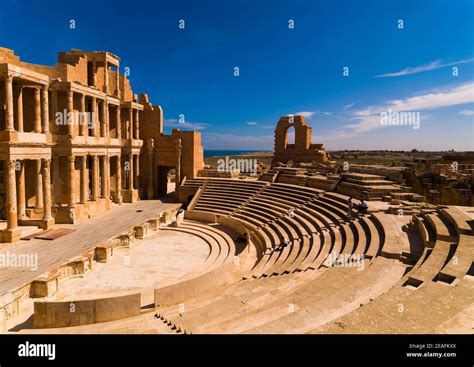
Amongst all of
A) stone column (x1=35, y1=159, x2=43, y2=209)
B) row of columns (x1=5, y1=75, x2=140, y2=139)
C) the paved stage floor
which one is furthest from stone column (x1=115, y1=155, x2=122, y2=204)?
stone column (x1=35, y1=159, x2=43, y2=209)

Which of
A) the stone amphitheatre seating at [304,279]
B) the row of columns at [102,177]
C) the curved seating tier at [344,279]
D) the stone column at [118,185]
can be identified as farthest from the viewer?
the stone column at [118,185]

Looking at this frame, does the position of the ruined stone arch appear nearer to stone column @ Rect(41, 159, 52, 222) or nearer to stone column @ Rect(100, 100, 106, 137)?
stone column @ Rect(100, 100, 106, 137)

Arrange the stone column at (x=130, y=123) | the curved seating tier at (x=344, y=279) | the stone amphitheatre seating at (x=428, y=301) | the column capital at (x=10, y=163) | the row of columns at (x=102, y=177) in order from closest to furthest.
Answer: the stone amphitheatre seating at (x=428, y=301)
the curved seating tier at (x=344, y=279)
the column capital at (x=10, y=163)
the row of columns at (x=102, y=177)
the stone column at (x=130, y=123)

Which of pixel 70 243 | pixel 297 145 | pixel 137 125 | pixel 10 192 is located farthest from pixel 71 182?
pixel 297 145

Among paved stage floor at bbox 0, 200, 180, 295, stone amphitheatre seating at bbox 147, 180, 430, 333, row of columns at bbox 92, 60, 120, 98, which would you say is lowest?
paved stage floor at bbox 0, 200, 180, 295

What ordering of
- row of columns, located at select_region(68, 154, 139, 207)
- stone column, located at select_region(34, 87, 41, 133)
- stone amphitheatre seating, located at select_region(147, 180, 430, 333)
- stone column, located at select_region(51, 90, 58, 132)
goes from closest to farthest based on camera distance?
stone amphitheatre seating, located at select_region(147, 180, 430, 333)
stone column, located at select_region(34, 87, 41, 133)
stone column, located at select_region(51, 90, 58, 132)
row of columns, located at select_region(68, 154, 139, 207)

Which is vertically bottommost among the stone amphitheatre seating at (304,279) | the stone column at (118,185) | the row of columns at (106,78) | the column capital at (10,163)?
the stone amphitheatre seating at (304,279)

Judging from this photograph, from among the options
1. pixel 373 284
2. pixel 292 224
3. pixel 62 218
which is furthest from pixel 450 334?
pixel 62 218

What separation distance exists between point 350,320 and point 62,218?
21442 millimetres

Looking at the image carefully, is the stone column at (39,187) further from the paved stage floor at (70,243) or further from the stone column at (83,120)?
the stone column at (83,120)

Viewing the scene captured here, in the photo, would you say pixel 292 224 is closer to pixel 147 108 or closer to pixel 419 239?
pixel 419 239

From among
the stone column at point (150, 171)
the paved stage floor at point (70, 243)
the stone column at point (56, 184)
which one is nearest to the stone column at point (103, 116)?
the stone column at point (56, 184)

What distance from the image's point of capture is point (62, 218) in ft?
73.3
